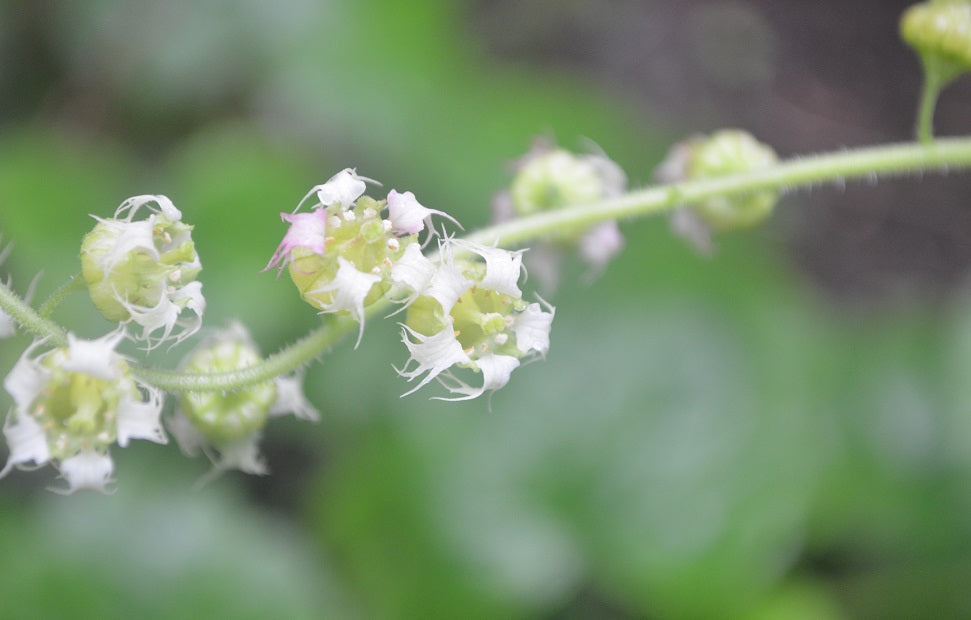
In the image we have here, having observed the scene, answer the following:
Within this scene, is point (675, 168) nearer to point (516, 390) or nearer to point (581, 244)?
point (581, 244)

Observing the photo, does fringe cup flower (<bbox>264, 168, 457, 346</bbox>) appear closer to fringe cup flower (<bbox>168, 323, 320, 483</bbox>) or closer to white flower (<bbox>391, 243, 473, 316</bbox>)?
white flower (<bbox>391, 243, 473, 316</bbox>)

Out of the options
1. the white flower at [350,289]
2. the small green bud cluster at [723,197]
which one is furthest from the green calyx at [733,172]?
the white flower at [350,289]

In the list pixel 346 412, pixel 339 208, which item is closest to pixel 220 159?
pixel 346 412

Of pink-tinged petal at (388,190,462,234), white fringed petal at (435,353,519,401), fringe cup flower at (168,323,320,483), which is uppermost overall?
pink-tinged petal at (388,190,462,234)

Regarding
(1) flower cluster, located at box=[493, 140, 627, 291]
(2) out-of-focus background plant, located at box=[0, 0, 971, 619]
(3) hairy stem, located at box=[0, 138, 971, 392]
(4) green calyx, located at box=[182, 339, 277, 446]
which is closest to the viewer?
(4) green calyx, located at box=[182, 339, 277, 446]

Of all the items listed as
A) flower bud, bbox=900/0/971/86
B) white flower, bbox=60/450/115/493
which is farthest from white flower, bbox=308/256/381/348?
flower bud, bbox=900/0/971/86

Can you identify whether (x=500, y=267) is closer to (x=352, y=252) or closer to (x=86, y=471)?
(x=352, y=252)
